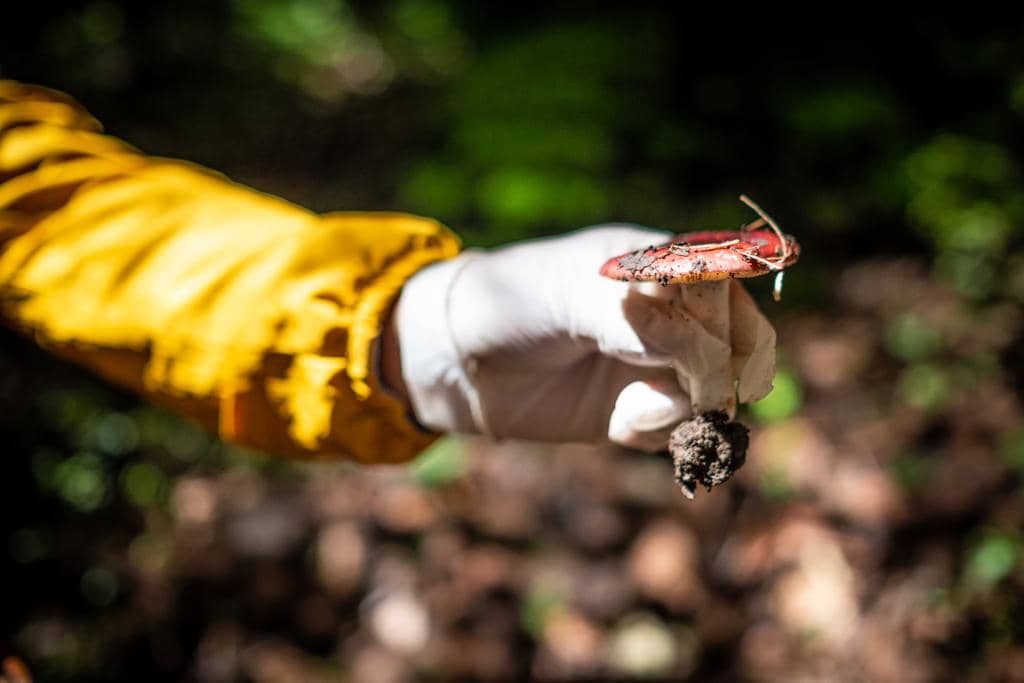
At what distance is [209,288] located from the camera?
135 centimetres

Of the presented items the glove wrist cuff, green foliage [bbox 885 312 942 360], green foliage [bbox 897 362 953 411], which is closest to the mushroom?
the glove wrist cuff

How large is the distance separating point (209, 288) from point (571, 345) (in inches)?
25.4

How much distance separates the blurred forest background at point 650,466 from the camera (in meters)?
2.25

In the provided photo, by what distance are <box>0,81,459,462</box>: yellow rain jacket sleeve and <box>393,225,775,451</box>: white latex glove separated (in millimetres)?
93

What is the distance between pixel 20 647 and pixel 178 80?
3.24 metres

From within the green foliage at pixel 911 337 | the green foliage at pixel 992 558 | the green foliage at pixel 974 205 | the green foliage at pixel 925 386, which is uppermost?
the green foliage at pixel 974 205

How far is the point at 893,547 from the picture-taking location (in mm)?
2236

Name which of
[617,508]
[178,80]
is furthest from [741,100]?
[178,80]

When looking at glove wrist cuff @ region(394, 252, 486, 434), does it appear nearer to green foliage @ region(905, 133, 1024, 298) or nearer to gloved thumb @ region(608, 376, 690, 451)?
gloved thumb @ region(608, 376, 690, 451)

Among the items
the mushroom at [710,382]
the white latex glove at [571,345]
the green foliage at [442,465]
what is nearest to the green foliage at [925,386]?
the green foliage at [442,465]

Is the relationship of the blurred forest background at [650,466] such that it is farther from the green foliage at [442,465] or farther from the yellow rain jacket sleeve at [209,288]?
the yellow rain jacket sleeve at [209,288]

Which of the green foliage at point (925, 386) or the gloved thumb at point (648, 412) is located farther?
the green foliage at point (925, 386)

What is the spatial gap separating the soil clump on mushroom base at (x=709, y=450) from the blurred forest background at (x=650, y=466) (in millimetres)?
1344

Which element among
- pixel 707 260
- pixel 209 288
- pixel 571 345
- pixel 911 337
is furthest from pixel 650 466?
pixel 707 260
